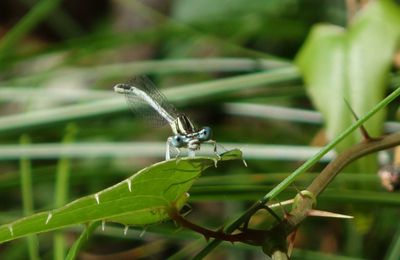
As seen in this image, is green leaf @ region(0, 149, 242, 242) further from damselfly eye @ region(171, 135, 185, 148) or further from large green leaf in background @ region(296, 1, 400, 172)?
large green leaf in background @ region(296, 1, 400, 172)

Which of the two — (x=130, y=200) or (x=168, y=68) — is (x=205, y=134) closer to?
(x=130, y=200)

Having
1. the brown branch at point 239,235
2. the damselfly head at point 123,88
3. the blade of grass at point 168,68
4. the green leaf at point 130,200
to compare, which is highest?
the blade of grass at point 168,68

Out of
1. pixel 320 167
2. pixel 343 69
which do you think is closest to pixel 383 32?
pixel 343 69

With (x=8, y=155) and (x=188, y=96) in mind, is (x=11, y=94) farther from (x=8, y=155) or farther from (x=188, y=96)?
(x=188, y=96)

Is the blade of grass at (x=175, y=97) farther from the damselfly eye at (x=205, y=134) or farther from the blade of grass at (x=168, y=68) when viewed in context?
the damselfly eye at (x=205, y=134)

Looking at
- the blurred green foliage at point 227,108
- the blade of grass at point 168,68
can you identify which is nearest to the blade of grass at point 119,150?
the blurred green foliage at point 227,108

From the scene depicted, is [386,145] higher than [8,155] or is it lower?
lower

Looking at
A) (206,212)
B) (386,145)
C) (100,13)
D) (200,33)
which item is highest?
(100,13)
